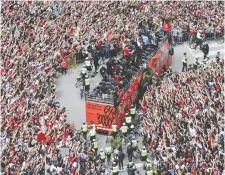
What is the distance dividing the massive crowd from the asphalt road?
1.02 meters

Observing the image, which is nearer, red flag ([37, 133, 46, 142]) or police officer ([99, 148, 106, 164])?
red flag ([37, 133, 46, 142])

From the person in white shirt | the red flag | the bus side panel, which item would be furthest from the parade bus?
the person in white shirt

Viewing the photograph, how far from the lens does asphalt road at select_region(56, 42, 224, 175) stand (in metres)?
27.8

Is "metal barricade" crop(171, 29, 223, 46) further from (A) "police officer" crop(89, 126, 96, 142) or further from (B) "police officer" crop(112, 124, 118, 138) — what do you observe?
(A) "police officer" crop(89, 126, 96, 142)

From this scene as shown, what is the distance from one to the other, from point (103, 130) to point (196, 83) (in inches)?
205

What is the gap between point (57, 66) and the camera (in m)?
32.7

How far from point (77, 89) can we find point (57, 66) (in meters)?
2.23

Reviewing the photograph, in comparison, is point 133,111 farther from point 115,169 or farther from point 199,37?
point 199,37

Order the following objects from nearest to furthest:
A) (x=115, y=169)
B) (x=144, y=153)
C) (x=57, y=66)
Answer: (x=115, y=169) < (x=144, y=153) < (x=57, y=66)

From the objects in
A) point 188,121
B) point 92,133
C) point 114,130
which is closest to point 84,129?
point 92,133

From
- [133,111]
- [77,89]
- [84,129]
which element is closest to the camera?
[84,129]

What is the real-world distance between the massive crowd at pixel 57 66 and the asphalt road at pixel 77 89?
102 centimetres

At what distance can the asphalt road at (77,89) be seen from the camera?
27.8 meters

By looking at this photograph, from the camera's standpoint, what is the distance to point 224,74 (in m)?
28.3
